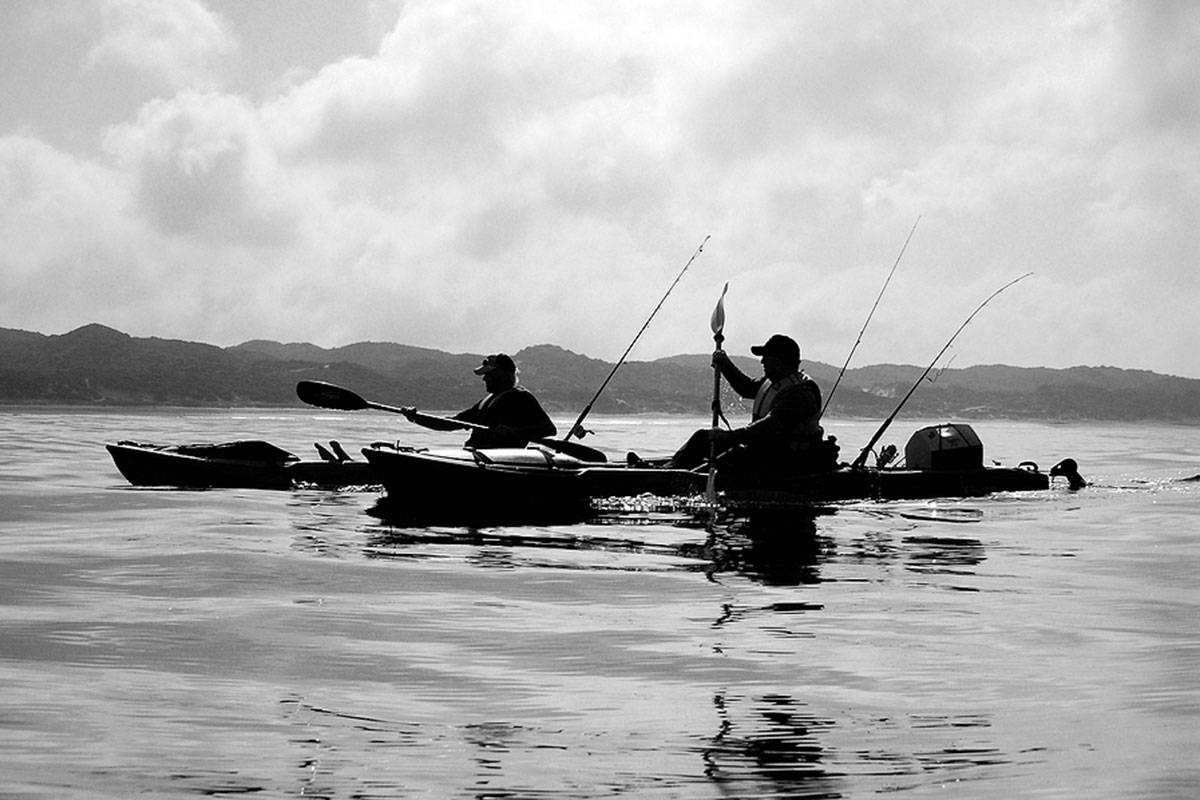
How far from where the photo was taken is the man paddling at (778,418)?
16.0 meters

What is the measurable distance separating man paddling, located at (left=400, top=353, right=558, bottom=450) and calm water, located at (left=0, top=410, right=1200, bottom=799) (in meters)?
3.89

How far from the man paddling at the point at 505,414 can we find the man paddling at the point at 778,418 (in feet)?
7.44

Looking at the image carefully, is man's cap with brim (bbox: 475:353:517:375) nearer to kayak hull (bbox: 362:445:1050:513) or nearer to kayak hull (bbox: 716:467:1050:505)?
kayak hull (bbox: 362:445:1050:513)

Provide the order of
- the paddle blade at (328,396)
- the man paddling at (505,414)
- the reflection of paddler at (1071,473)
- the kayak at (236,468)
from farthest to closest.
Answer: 1. the reflection of paddler at (1071,473)
2. the kayak at (236,468)
3. the paddle blade at (328,396)
4. the man paddling at (505,414)

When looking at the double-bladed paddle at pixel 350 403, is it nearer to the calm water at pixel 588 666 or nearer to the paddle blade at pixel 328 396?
the paddle blade at pixel 328 396

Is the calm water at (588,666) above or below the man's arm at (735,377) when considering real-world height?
below

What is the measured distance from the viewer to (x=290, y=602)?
8750mm

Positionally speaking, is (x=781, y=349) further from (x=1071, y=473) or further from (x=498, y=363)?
(x=1071, y=473)

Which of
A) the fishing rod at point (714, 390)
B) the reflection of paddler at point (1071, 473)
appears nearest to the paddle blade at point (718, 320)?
the fishing rod at point (714, 390)

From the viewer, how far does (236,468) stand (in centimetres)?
1866

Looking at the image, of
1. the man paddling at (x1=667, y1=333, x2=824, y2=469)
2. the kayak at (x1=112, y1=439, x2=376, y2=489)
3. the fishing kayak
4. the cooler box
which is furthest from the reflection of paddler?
the kayak at (x1=112, y1=439, x2=376, y2=489)


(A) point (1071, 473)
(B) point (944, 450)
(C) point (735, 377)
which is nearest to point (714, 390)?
(C) point (735, 377)

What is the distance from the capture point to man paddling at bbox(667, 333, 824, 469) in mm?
16031

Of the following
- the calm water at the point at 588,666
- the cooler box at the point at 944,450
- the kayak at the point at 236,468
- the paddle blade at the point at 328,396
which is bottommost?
the calm water at the point at 588,666
